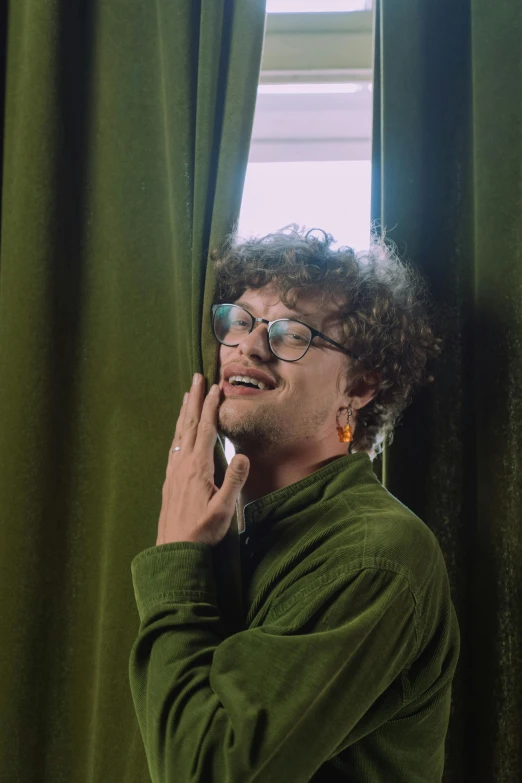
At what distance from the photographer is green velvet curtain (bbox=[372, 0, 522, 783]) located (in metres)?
1.34

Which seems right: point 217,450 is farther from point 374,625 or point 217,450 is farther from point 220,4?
point 220,4

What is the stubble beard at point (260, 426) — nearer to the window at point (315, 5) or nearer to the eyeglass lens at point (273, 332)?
the eyeglass lens at point (273, 332)

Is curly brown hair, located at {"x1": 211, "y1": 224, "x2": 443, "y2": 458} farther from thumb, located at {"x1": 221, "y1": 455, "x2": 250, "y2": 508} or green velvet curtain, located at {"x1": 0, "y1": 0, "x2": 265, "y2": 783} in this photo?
thumb, located at {"x1": 221, "y1": 455, "x2": 250, "y2": 508}

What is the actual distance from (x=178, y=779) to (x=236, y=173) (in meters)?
0.98

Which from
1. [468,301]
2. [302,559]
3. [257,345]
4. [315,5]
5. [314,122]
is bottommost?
[302,559]

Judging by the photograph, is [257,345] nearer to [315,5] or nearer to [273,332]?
[273,332]

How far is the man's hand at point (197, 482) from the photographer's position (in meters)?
1.15

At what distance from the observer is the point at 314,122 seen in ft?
5.63

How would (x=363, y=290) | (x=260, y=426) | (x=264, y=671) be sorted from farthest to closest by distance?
(x=363, y=290)
(x=260, y=426)
(x=264, y=671)

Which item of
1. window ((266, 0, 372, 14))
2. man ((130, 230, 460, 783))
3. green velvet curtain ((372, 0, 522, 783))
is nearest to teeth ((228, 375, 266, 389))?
man ((130, 230, 460, 783))

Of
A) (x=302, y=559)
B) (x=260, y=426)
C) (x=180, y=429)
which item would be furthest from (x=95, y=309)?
(x=302, y=559)

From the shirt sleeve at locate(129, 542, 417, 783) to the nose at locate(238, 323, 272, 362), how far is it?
0.36 m

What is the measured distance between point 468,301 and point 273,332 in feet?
1.31

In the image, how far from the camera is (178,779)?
97 cm
